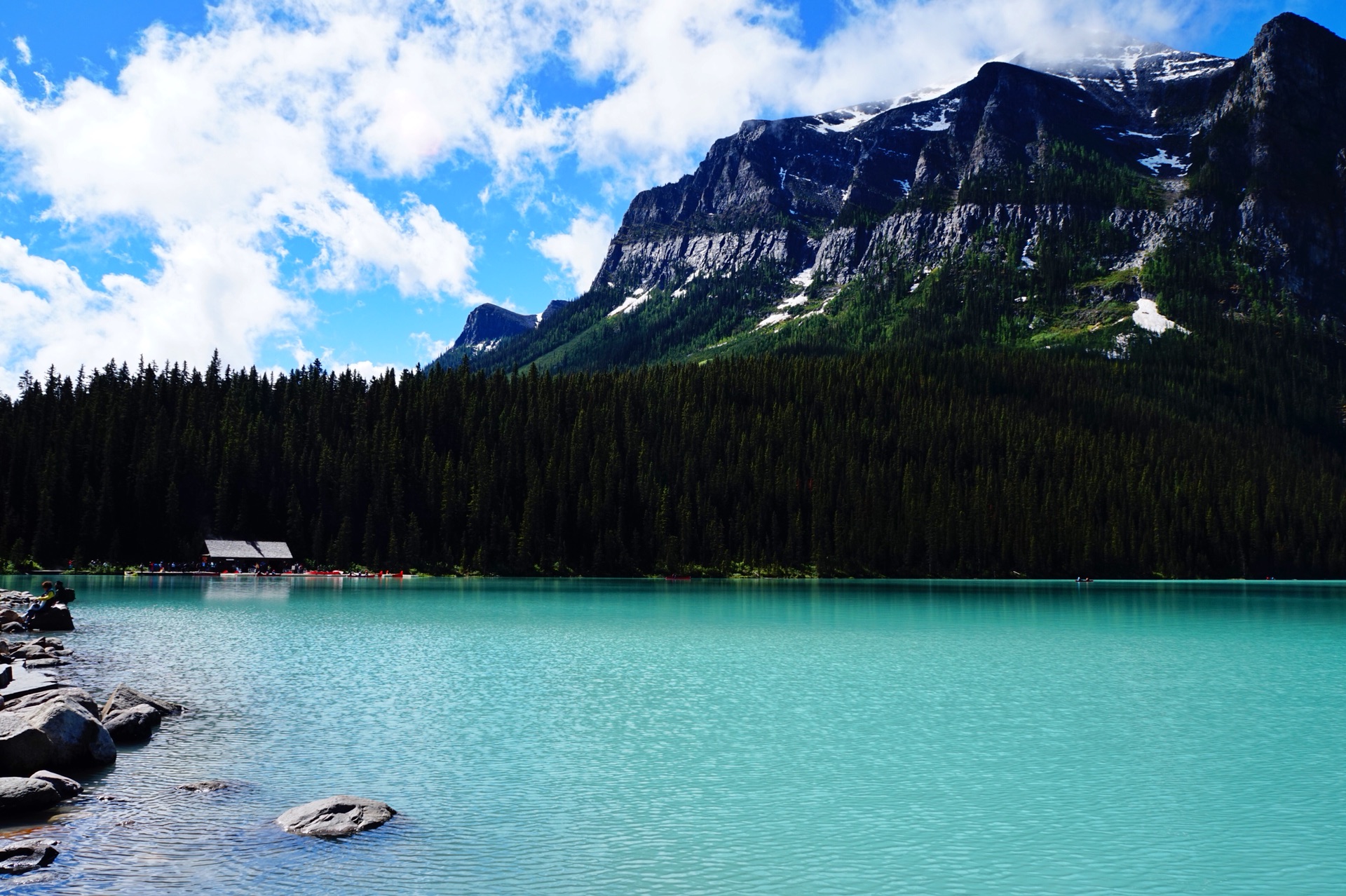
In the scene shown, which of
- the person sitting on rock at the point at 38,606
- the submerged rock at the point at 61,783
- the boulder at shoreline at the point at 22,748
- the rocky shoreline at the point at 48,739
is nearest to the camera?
the rocky shoreline at the point at 48,739

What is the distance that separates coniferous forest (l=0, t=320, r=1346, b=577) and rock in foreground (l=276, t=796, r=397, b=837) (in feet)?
419

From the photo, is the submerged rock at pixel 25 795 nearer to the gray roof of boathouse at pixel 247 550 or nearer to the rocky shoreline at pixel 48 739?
the rocky shoreline at pixel 48 739

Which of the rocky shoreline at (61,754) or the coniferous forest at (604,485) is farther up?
the coniferous forest at (604,485)

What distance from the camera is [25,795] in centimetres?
1792

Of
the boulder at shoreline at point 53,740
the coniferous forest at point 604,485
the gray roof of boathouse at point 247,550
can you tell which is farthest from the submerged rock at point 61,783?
the gray roof of boathouse at point 247,550

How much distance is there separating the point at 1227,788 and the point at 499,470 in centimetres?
13775

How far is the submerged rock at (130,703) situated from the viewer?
25.3m

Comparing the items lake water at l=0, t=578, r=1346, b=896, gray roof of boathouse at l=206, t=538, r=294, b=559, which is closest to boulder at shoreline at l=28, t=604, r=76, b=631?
lake water at l=0, t=578, r=1346, b=896

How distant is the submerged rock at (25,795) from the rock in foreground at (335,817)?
476cm

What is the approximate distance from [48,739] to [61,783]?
2.14 m

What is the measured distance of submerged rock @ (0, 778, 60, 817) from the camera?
17.7 metres

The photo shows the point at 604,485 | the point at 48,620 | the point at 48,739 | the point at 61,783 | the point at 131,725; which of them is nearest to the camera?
the point at 61,783

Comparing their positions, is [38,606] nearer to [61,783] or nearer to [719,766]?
[61,783]

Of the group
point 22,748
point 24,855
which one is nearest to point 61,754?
point 22,748
